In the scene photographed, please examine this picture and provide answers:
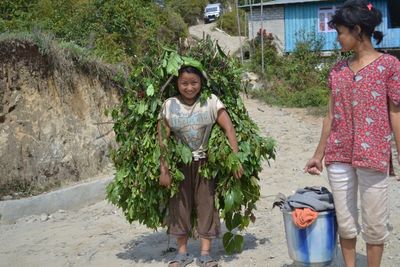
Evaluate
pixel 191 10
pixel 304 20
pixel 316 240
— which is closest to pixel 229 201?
→ pixel 316 240

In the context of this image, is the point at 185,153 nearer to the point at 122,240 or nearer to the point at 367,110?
the point at 367,110

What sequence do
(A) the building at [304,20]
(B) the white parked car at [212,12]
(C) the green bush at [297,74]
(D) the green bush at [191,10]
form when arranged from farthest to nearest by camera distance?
(B) the white parked car at [212,12], (D) the green bush at [191,10], (A) the building at [304,20], (C) the green bush at [297,74]

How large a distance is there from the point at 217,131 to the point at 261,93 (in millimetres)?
13096

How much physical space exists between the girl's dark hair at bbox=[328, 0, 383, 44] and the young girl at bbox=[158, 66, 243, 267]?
117cm

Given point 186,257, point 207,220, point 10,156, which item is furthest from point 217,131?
point 10,156

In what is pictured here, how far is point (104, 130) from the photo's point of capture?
845cm

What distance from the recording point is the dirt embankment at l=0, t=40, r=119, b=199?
7594 mm

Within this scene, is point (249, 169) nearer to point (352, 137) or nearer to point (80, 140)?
point (352, 137)

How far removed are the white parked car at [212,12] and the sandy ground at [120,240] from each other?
98.9ft

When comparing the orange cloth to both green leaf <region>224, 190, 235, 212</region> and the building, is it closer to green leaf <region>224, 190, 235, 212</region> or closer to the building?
green leaf <region>224, 190, 235, 212</region>

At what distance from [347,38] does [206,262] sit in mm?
1919

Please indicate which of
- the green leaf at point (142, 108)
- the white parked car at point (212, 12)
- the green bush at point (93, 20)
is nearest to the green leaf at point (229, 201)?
the green leaf at point (142, 108)

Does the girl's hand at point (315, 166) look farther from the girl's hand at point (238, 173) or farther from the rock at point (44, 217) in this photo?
the rock at point (44, 217)

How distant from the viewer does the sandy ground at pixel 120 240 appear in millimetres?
4445
